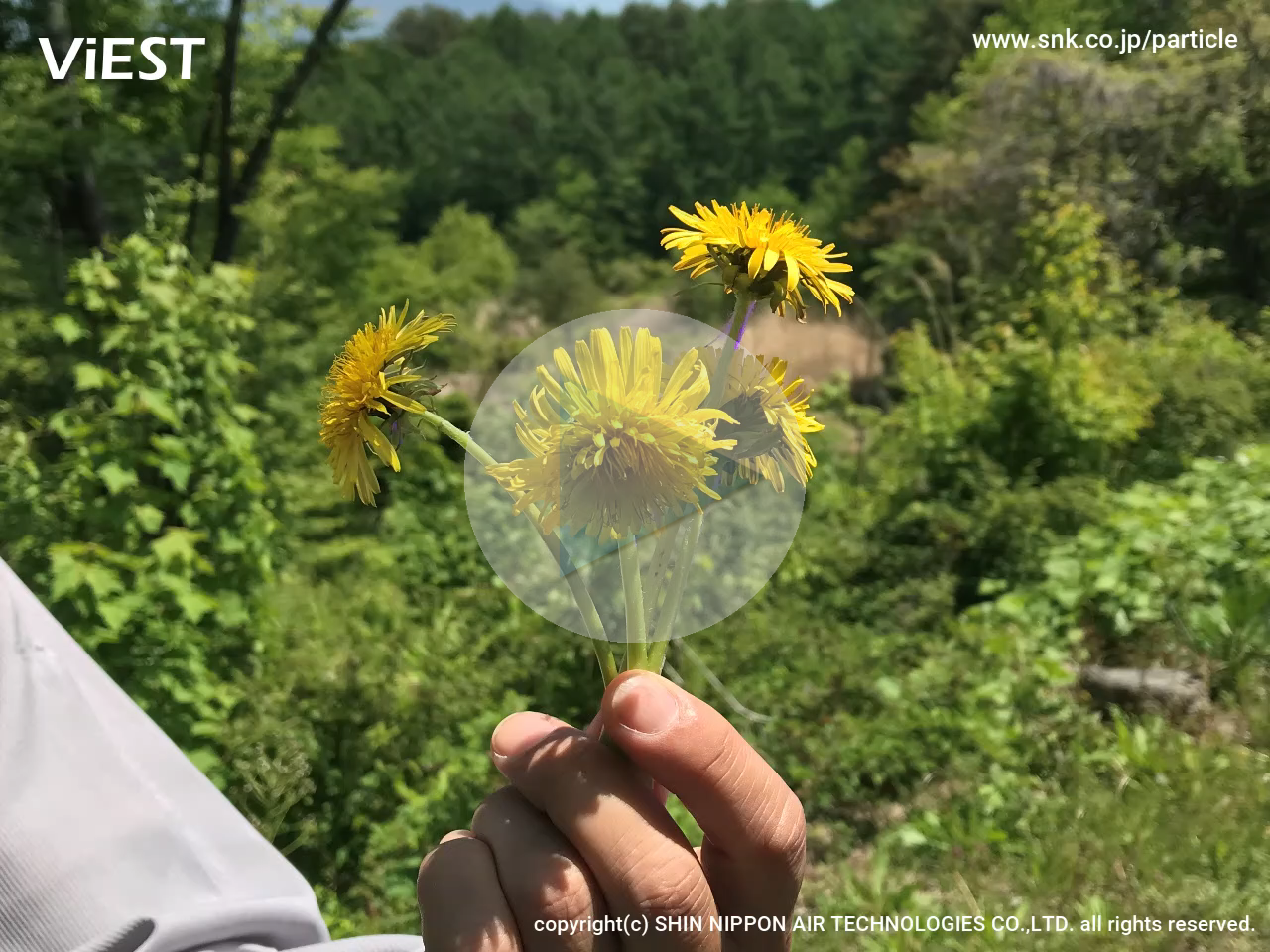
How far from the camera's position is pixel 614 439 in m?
0.60

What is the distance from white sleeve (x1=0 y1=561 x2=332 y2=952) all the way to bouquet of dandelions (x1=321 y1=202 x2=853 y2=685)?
2.53 ft

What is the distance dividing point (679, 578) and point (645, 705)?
148 millimetres

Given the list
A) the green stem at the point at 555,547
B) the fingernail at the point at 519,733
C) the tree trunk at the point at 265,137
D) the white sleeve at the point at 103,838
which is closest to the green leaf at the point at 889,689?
the white sleeve at the point at 103,838

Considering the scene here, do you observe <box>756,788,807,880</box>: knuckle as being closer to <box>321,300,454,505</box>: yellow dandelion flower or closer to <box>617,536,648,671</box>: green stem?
<box>617,536,648,671</box>: green stem

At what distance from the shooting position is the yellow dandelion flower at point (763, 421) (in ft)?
2.23

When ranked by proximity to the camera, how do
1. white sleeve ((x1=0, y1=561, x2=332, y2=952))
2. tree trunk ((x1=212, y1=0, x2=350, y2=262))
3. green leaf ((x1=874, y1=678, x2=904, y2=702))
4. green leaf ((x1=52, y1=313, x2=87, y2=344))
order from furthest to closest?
1. tree trunk ((x1=212, y1=0, x2=350, y2=262))
2. green leaf ((x1=874, y1=678, x2=904, y2=702))
3. green leaf ((x1=52, y1=313, x2=87, y2=344))
4. white sleeve ((x1=0, y1=561, x2=332, y2=952))

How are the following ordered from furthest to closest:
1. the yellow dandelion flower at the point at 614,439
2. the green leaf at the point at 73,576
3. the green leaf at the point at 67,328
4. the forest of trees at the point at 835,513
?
the green leaf at the point at 67,328 → the forest of trees at the point at 835,513 → the green leaf at the point at 73,576 → the yellow dandelion flower at the point at 614,439

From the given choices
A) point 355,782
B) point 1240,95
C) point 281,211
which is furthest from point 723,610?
point 281,211

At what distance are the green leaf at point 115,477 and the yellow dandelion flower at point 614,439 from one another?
2.89m

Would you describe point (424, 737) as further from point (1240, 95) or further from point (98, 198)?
point (1240, 95)

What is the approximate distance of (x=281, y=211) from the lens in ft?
33.6

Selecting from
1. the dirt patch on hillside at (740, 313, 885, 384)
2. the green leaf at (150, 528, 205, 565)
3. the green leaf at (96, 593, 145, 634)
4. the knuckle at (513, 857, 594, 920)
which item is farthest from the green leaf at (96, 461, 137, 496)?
the dirt patch on hillside at (740, 313, 885, 384)

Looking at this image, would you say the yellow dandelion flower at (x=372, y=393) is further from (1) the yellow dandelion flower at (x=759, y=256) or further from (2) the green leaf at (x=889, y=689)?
(2) the green leaf at (x=889, y=689)
